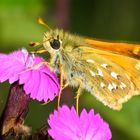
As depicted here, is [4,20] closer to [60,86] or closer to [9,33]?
[9,33]

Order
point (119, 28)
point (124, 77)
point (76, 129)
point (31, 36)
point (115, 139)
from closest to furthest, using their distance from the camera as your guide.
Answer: point (76, 129), point (124, 77), point (115, 139), point (31, 36), point (119, 28)

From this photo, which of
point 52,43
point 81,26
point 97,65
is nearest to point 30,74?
point 52,43

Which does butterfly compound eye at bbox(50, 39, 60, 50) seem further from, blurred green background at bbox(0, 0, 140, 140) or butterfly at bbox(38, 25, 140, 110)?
blurred green background at bbox(0, 0, 140, 140)

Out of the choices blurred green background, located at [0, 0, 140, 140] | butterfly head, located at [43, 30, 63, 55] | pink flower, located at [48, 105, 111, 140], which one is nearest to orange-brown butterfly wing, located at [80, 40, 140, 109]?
butterfly head, located at [43, 30, 63, 55]

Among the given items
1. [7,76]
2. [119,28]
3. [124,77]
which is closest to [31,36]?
[119,28]

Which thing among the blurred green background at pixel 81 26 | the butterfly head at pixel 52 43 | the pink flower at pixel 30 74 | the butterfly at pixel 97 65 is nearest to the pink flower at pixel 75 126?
the pink flower at pixel 30 74

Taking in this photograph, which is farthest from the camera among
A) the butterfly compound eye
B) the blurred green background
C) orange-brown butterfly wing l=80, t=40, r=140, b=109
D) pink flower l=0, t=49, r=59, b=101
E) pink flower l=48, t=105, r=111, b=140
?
the blurred green background
